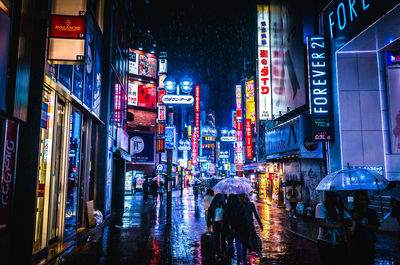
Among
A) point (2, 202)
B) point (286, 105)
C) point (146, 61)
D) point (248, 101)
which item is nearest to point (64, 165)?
point (2, 202)

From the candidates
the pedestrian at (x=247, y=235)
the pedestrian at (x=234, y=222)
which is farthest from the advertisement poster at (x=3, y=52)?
the pedestrian at (x=247, y=235)

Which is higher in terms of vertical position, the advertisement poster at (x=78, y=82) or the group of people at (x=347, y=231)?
the advertisement poster at (x=78, y=82)

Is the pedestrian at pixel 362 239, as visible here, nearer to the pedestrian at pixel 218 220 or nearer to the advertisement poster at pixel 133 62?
the pedestrian at pixel 218 220

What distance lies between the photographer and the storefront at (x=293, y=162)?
1908 centimetres

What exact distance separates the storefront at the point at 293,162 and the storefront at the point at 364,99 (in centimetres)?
267

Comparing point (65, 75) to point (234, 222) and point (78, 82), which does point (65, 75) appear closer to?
point (78, 82)

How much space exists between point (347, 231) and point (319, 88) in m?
12.2

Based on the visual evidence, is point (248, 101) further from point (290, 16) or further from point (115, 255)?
point (115, 255)

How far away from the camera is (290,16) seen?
22.5 meters

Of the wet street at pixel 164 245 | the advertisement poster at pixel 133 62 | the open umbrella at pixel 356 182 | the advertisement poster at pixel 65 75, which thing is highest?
the advertisement poster at pixel 133 62

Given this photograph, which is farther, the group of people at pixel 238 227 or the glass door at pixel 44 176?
the glass door at pixel 44 176

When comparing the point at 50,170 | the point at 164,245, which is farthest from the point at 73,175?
the point at 164,245

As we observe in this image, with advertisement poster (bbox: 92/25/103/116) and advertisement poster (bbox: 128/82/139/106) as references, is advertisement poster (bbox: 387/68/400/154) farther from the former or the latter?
advertisement poster (bbox: 128/82/139/106)

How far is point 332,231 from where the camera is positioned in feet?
18.8
